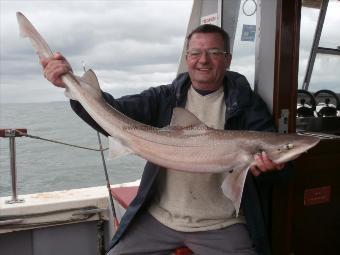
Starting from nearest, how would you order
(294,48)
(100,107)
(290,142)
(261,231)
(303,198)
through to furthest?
(290,142)
(100,107)
(261,231)
(294,48)
(303,198)

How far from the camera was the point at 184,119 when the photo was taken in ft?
8.18

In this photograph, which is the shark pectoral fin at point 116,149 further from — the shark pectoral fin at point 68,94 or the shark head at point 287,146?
the shark head at point 287,146

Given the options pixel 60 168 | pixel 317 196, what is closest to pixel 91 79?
pixel 317 196

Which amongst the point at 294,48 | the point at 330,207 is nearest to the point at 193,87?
the point at 294,48

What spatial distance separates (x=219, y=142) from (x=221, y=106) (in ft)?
2.02

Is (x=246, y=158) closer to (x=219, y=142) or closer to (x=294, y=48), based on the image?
(x=219, y=142)

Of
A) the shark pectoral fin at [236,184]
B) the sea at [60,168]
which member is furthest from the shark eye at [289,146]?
the sea at [60,168]

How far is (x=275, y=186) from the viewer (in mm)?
3043

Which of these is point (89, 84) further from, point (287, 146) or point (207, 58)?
point (287, 146)

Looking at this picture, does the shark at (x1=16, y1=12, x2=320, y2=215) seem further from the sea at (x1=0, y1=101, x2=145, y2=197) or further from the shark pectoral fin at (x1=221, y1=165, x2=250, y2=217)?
the sea at (x1=0, y1=101, x2=145, y2=197)

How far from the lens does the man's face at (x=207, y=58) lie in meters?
2.95

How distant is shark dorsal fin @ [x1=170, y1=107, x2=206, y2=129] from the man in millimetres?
428

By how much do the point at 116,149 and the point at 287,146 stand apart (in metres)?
1.04

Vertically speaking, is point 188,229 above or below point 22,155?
above
